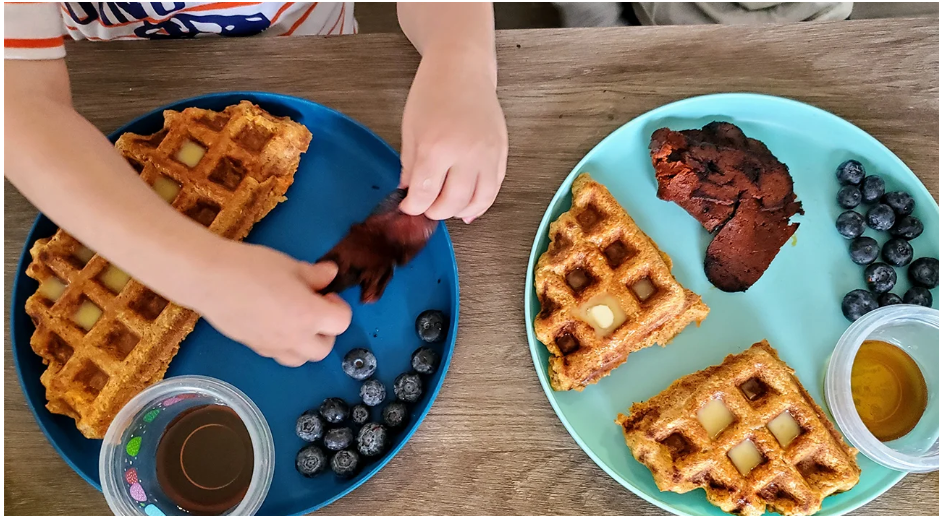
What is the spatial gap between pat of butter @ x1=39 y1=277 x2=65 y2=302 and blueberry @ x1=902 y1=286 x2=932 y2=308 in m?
1.46

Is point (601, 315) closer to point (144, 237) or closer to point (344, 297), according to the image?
point (344, 297)

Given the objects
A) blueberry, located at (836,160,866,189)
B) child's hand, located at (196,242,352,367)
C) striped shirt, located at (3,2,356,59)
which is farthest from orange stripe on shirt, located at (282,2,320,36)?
blueberry, located at (836,160,866,189)

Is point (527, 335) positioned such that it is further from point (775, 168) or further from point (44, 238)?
point (44, 238)

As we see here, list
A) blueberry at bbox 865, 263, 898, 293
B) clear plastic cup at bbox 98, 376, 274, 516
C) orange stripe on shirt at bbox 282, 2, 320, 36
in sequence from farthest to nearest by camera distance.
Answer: orange stripe on shirt at bbox 282, 2, 320, 36, blueberry at bbox 865, 263, 898, 293, clear plastic cup at bbox 98, 376, 274, 516

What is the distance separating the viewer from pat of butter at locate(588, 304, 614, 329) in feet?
3.62

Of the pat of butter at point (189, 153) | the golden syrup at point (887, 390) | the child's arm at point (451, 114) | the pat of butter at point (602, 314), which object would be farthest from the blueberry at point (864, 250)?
the pat of butter at point (189, 153)

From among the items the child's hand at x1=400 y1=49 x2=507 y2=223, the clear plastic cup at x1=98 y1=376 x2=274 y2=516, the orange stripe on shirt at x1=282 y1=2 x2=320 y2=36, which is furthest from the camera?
the orange stripe on shirt at x1=282 y1=2 x2=320 y2=36

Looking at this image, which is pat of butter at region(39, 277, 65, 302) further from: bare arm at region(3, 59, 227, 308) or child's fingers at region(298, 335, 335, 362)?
child's fingers at region(298, 335, 335, 362)

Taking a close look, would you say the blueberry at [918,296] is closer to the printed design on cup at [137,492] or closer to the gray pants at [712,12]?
the gray pants at [712,12]

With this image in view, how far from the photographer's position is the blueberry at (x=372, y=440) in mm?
1044

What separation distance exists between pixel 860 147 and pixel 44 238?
145 cm

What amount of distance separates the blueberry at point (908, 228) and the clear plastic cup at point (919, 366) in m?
0.14

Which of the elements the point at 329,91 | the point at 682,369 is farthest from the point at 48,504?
the point at 682,369

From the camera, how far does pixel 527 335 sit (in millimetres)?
1102
